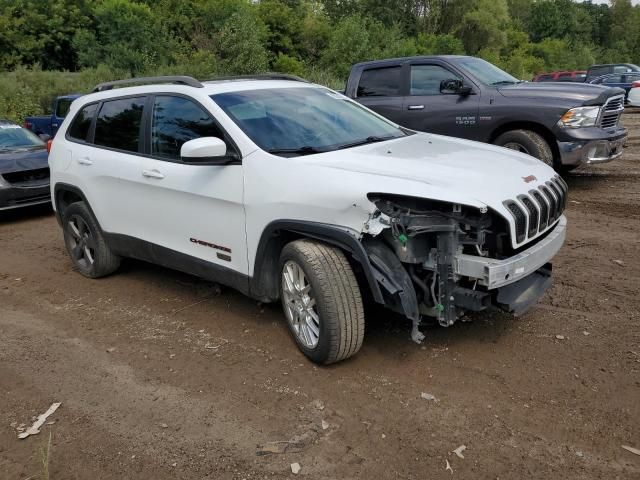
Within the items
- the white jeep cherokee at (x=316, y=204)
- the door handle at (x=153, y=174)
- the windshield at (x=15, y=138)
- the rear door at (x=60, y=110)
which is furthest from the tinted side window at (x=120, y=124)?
the rear door at (x=60, y=110)

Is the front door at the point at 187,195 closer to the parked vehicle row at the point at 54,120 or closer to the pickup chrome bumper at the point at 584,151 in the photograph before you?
the pickup chrome bumper at the point at 584,151

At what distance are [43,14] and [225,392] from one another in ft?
94.3

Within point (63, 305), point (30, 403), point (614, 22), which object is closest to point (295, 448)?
point (30, 403)

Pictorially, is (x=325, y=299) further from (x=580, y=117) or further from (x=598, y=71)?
(x=598, y=71)

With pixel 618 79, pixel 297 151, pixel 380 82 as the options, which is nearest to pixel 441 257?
pixel 297 151

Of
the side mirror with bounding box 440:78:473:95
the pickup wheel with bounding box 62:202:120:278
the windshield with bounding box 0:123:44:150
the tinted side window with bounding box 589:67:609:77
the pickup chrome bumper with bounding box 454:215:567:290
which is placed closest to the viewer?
the pickup chrome bumper with bounding box 454:215:567:290

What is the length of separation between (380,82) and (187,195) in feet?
18.3

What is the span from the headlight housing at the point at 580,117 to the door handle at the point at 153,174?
5291 millimetres

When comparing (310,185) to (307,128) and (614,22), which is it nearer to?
(307,128)

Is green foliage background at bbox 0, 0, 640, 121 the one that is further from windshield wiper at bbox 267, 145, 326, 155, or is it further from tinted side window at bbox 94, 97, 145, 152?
windshield wiper at bbox 267, 145, 326, 155

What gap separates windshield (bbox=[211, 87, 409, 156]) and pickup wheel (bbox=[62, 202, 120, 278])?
6.61 feet

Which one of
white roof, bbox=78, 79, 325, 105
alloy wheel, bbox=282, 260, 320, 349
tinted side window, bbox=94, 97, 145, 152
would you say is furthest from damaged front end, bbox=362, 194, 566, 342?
tinted side window, bbox=94, 97, 145, 152

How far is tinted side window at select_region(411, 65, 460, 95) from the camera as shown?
8474 millimetres

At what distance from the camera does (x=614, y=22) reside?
75000 millimetres
